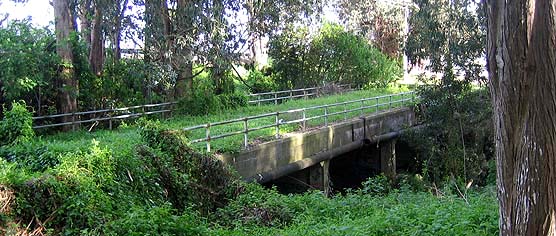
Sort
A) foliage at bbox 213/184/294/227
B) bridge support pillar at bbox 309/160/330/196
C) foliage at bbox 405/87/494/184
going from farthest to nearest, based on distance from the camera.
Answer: foliage at bbox 405/87/494/184 → bridge support pillar at bbox 309/160/330/196 → foliage at bbox 213/184/294/227

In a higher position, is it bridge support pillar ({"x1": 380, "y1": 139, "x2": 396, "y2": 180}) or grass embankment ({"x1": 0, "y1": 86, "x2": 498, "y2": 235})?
grass embankment ({"x1": 0, "y1": 86, "x2": 498, "y2": 235})

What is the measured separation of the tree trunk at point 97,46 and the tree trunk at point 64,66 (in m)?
2.47

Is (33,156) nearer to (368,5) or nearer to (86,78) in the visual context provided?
(86,78)

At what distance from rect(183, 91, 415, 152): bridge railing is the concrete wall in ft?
1.27

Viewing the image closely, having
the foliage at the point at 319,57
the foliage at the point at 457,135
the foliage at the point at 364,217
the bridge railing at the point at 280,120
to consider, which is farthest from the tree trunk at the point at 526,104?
the foliage at the point at 319,57

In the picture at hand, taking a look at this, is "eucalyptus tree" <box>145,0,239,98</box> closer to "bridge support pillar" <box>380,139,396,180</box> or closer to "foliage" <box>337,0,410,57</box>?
"bridge support pillar" <box>380,139,396,180</box>

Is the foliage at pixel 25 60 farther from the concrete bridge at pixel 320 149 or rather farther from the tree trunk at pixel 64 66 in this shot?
the concrete bridge at pixel 320 149

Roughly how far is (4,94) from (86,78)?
3.53 meters

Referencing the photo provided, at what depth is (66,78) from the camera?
16.1 meters

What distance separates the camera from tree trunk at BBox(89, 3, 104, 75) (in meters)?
19.1

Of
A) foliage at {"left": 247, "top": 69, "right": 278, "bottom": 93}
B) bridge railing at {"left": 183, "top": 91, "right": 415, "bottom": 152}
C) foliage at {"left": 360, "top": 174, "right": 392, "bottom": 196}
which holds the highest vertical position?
foliage at {"left": 247, "top": 69, "right": 278, "bottom": 93}

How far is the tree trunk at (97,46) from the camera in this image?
19.1m

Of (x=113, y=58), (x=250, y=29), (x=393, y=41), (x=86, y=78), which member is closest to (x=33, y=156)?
(x=86, y=78)

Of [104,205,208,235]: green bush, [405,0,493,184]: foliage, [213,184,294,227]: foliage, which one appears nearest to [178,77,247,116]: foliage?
[405,0,493,184]: foliage
